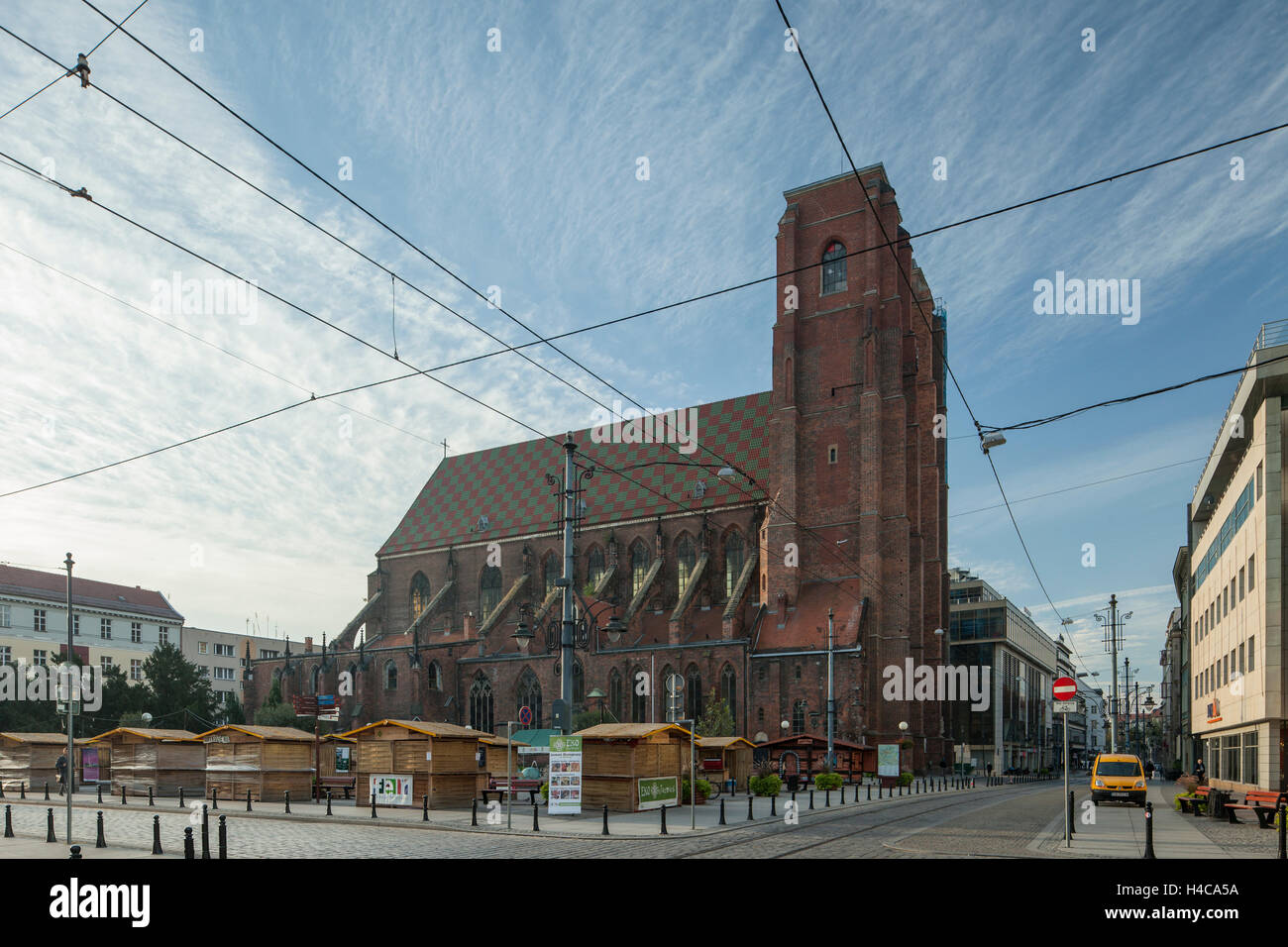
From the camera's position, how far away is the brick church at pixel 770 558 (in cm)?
5038

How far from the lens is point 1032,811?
27.9 m

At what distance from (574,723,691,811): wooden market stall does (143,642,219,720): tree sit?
37.2 m

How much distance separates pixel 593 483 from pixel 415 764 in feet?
142

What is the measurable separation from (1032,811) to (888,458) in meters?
25.9

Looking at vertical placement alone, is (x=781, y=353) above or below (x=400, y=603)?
above

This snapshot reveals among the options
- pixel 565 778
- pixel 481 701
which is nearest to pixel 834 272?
pixel 481 701

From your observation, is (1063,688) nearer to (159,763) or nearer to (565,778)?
(565,778)

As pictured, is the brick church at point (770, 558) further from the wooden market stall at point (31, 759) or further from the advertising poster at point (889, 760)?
the wooden market stall at point (31, 759)

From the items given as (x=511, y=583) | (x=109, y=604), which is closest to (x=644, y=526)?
(x=511, y=583)

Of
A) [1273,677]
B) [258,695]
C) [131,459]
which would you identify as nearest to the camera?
[131,459]

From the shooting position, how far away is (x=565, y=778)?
2395 centimetres

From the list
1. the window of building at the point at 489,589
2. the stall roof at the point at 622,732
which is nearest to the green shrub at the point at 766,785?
the stall roof at the point at 622,732

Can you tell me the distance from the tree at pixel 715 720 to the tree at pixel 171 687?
28.1m
